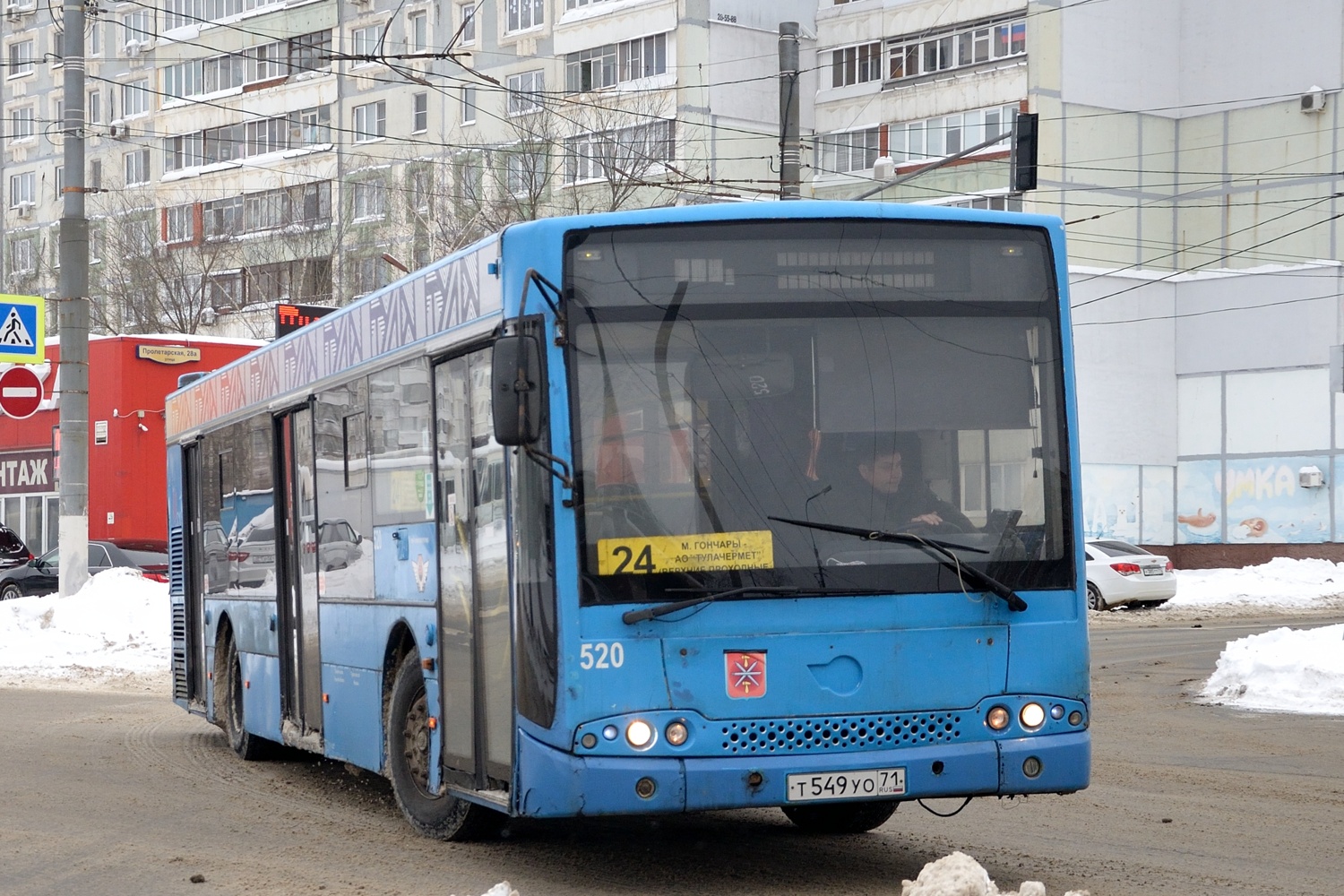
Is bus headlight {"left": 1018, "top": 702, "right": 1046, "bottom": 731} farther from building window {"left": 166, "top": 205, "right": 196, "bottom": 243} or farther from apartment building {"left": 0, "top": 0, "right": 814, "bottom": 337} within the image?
building window {"left": 166, "top": 205, "right": 196, "bottom": 243}

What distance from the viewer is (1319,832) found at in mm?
9281

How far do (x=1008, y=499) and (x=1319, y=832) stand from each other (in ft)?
9.01

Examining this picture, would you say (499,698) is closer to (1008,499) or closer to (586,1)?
(1008,499)

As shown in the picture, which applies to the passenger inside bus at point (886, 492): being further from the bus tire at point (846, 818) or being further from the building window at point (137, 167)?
the building window at point (137, 167)

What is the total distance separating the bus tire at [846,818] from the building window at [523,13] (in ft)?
158

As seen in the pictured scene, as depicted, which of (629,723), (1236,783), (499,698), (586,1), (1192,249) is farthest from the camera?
(586,1)

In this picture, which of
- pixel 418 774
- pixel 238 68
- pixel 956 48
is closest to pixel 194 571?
pixel 418 774

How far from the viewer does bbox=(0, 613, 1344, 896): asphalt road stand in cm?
804

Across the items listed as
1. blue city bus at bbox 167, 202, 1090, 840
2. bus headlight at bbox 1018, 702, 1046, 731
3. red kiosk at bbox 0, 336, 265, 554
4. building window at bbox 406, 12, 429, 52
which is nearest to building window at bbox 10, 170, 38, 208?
building window at bbox 406, 12, 429, 52

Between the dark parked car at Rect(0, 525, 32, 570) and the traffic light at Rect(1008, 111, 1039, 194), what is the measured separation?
2018cm

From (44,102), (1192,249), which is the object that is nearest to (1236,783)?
(1192,249)

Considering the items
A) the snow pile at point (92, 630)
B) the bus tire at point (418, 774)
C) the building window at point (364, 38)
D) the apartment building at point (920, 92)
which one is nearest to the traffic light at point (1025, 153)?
the snow pile at point (92, 630)

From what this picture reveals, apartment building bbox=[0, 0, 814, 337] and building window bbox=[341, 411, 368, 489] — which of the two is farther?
apartment building bbox=[0, 0, 814, 337]

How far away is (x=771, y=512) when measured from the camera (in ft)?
24.9
